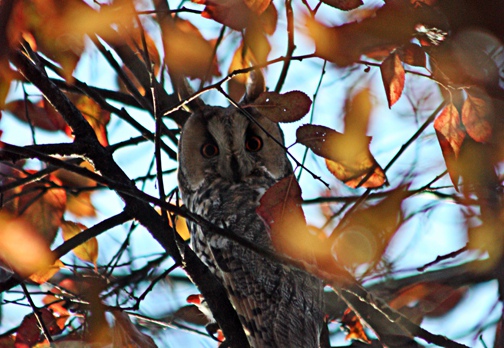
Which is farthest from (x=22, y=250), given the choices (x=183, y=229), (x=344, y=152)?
(x=183, y=229)

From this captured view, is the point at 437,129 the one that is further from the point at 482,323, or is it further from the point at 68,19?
the point at 68,19

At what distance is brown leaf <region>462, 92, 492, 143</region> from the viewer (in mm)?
1497

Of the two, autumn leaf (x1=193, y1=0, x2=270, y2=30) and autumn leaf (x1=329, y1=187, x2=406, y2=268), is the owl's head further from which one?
autumn leaf (x1=193, y1=0, x2=270, y2=30)

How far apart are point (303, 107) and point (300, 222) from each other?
0.32 meters

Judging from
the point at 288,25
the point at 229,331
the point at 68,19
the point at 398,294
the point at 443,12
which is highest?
the point at 288,25

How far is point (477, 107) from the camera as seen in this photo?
4.94 ft

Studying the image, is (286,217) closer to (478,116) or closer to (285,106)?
(285,106)

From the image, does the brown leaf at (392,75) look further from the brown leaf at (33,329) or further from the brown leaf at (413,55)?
the brown leaf at (33,329)

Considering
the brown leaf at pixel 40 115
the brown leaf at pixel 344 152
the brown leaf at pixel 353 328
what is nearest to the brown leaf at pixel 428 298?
the brown leaf at pixel 353 328

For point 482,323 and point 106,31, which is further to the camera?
point 482,323

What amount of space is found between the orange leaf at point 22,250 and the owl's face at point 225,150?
132 centimetres

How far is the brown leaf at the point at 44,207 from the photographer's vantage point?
2217 mm

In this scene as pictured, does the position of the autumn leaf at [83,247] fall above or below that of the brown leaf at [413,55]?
below

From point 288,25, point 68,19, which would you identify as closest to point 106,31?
point 68,19
